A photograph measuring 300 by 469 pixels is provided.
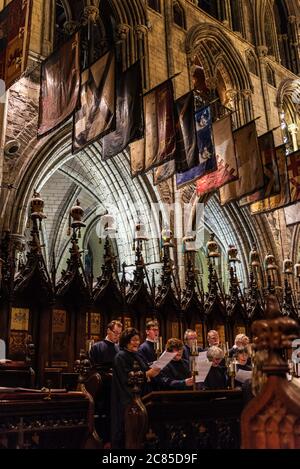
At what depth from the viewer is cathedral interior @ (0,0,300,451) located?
422 cm

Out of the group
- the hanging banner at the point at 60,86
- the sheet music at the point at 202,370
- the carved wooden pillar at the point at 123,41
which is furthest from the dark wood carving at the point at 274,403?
the carved wooden pillar at the point at 123,41

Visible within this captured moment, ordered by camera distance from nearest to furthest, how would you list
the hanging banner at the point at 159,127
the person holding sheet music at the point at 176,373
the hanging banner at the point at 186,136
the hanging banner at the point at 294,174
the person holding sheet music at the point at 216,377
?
1. the person holding sheet music at the point at 176,373
2. the person holding sheet music at the point at 216,377
3. the hanging banner at the point at 159,127
4. the hanging banner at the point at 186,136
5. the hanging banner at the point at 294,174

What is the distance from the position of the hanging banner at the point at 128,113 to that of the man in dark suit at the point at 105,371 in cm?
389

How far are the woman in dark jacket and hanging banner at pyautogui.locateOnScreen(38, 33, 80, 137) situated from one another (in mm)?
4228

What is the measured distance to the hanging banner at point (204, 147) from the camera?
10.1 m

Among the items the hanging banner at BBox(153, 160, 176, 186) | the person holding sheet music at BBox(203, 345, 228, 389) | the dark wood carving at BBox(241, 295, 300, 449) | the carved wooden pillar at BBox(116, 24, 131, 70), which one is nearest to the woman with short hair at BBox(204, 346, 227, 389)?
the person holding sheet music at BBox(203, 345, 228, 389)

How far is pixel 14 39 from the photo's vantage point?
7.81 m

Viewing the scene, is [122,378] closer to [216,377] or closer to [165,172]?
[216,377]

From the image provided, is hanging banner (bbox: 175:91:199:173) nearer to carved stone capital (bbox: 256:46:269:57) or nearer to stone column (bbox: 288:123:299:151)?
carved stone capital (bbox: 256:46:269:57)

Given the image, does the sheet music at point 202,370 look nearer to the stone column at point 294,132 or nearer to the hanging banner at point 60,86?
the hanging banner at point 60,86

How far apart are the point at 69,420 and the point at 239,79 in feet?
52.7

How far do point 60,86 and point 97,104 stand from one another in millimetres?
695

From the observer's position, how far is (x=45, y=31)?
39.7 ft

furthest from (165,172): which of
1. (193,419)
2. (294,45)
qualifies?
(294,45)
